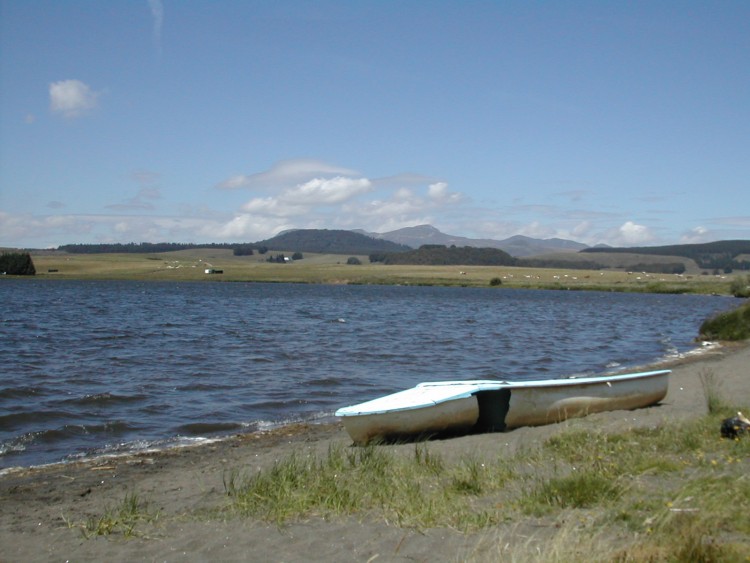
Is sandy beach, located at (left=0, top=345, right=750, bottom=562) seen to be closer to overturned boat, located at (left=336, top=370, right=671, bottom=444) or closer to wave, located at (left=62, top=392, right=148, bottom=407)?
overturned boat, located at (left=336, top=370, right=671, bottom=444)

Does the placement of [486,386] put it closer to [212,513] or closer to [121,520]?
[212,513]

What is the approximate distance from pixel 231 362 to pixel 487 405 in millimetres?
13613

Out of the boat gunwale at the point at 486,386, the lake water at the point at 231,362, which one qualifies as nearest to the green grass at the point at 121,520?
the boat gunwale at the point at 486,386

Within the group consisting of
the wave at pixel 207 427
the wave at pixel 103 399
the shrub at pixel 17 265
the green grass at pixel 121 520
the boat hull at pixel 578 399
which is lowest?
the wave at pixel 207 427

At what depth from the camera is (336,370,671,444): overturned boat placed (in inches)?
488

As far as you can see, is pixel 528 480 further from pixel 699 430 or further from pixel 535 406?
pixel 535 406

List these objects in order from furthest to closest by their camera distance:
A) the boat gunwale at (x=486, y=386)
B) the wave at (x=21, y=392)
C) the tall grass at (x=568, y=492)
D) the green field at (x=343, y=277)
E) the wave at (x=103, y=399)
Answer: the green field at (x=343, y=277) → the wave at (x=21, y=392) → the wave at (x=103, y=399) → the boat gunwale at (x=486, y=386) → the tall grass at (x=568, y=492)

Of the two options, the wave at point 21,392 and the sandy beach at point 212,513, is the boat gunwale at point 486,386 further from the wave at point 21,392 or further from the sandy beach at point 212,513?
the wave at point 21,392

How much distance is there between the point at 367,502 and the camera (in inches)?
321

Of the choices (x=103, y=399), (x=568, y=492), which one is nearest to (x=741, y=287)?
(x=103, y=399)

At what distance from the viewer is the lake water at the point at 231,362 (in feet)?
50.6

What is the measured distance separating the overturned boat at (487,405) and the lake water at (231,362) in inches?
151

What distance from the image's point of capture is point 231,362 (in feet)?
82.4

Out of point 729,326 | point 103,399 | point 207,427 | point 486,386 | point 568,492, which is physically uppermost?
point 486,386
